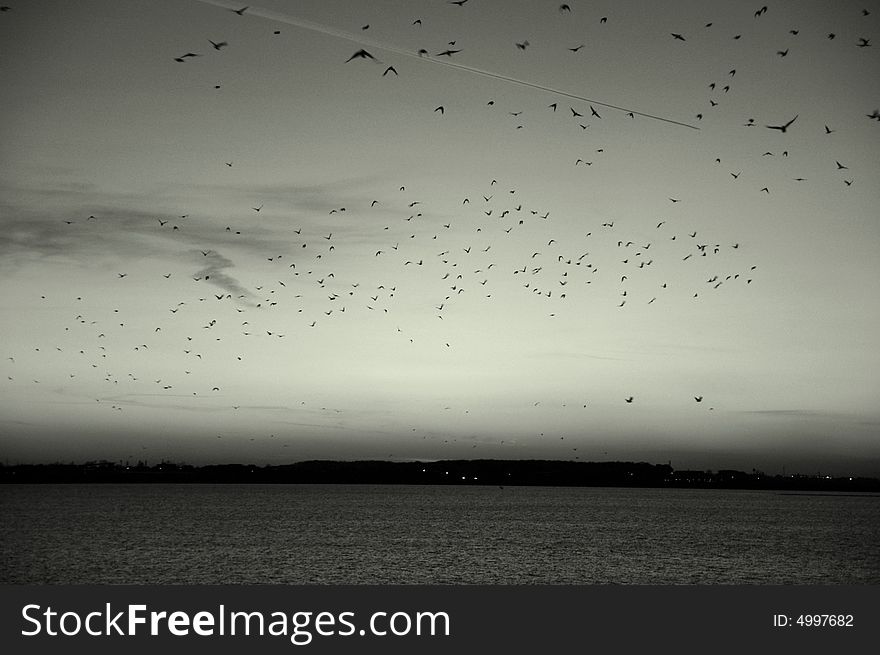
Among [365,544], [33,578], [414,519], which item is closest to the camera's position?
[33,578]

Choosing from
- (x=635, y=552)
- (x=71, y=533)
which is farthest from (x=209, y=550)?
(x=635, y=552)

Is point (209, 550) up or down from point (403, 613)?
down

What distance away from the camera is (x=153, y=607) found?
48.3ft

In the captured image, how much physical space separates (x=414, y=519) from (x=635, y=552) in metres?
50.2

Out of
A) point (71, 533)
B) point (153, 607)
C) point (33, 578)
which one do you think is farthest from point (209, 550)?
point (153, 607)

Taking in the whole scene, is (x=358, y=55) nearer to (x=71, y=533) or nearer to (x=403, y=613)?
(x=403, y=613)

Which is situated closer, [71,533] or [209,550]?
[209,550]

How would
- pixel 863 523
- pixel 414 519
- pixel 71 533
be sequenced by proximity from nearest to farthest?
pixel 71 533 < pixel 414 519 < pixel 863 523

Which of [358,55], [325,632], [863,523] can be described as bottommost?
[863,523]

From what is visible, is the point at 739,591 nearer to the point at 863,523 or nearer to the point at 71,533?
the point at 71,533

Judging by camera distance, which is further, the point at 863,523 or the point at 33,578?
the point at 863,523

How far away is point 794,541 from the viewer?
87938mm

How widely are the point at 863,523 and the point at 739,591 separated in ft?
419

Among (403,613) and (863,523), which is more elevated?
(403,613)
